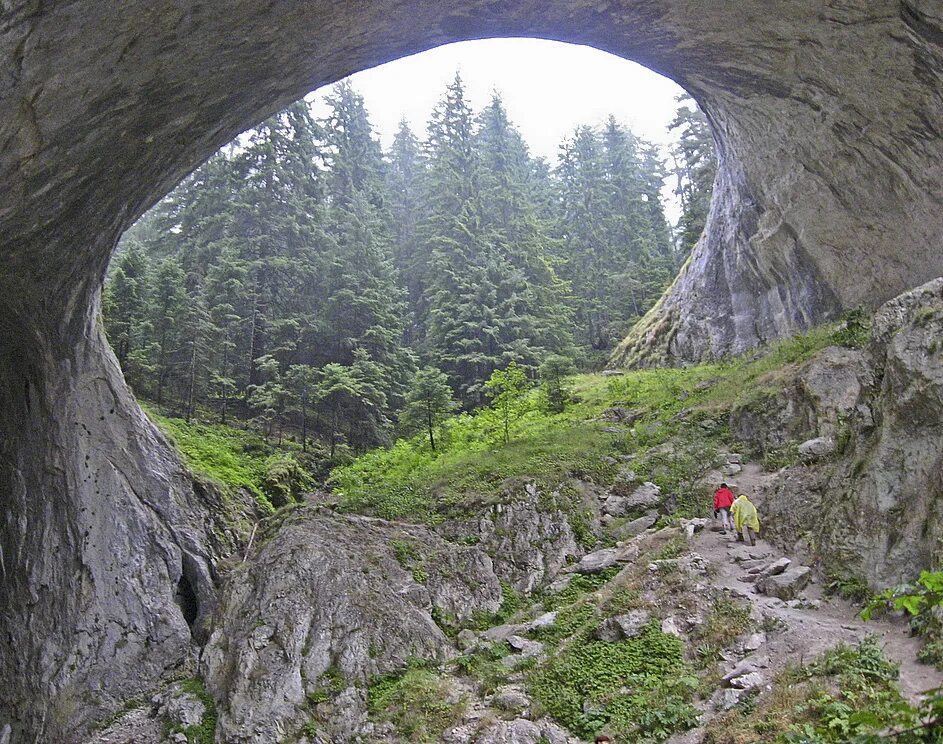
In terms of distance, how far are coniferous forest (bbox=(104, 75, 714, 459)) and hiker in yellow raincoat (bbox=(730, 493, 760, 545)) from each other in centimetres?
1038

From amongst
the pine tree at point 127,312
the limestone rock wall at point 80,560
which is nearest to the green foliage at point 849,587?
the limestone rock wall at point 80,560

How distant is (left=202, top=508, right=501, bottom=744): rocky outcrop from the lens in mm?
10758

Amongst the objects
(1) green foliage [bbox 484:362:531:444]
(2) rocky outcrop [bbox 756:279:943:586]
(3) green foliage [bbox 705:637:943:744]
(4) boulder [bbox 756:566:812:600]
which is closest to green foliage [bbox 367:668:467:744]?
(3) green foliage [bbox 705:637:943:744]

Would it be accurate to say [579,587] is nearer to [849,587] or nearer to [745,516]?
[745,516]

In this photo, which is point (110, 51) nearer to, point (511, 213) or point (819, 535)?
point (819, 535)

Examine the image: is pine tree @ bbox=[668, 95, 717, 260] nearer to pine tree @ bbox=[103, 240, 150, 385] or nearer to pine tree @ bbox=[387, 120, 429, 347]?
pine tree @ bbox=[387, 120, 429, 347]

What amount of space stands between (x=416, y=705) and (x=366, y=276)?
2357cm

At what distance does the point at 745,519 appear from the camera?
12078 mm

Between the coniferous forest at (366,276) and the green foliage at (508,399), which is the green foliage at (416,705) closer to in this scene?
the green foliage at (508,399)

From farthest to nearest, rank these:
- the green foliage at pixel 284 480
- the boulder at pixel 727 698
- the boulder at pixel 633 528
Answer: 1. the green foliage at pixel 284 480
2. the boulder at pixel 633 528
3. the boulder at pixel 727 698

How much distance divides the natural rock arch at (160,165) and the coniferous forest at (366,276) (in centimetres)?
934

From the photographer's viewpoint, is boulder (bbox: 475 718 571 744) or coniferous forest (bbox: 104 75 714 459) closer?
boulder (bbox: 475 718 571 744)

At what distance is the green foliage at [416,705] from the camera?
9781mm

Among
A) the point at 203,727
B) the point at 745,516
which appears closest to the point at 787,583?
the point at 745,516
